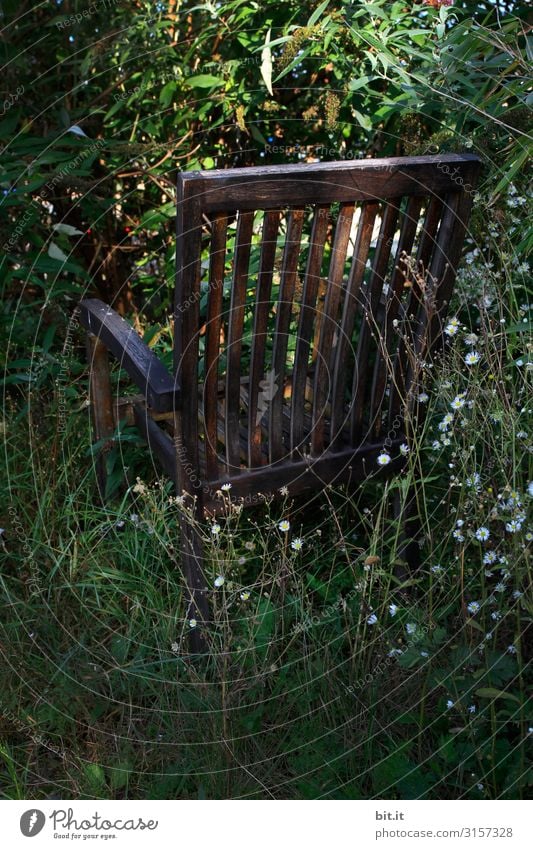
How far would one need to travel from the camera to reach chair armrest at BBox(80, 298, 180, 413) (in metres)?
1.93

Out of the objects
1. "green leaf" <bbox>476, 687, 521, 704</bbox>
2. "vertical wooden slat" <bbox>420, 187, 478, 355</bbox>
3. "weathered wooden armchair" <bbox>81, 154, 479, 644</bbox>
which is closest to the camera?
"green leaf" <bbox>476, 687, 521, 704</bbox>

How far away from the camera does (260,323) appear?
6.38 ft

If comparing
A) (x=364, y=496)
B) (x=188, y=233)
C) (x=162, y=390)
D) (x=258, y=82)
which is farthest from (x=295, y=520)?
(x=258, y=82)

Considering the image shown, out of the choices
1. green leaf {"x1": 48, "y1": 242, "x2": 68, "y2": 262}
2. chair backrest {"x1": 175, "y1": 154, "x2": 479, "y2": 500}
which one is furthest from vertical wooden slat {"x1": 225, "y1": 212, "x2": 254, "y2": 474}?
green leaf {"x1": 48, "y1": 242, "x2": 68, "y2": 262}

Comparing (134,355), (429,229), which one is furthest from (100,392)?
(429,229)

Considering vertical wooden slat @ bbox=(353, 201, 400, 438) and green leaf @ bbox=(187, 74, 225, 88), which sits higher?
green leaf @ bbox=(187, 74, 225, 88)

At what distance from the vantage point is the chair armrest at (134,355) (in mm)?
1930

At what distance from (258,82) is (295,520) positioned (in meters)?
1.61

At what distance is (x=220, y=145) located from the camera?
3.57 m

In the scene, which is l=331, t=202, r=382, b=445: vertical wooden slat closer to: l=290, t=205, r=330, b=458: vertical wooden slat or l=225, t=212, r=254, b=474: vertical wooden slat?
l=290, t=205, r=330, b=458: vertical wooden slat

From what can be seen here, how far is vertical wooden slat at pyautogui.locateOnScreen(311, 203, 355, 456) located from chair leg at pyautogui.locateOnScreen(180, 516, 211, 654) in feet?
1.11

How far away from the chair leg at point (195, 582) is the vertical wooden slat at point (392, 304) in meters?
0.44

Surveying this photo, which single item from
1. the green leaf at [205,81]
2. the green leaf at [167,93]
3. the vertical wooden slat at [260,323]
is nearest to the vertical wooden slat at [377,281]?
the vertical wooden slat at [260,323]

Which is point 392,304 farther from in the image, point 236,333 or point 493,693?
point 493,693
